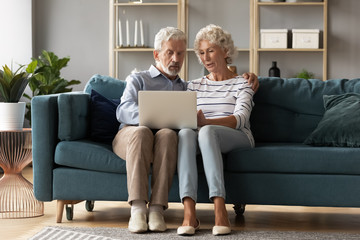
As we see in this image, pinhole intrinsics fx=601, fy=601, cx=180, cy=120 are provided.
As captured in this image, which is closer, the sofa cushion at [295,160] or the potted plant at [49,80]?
the sofa cushion at [295,160]

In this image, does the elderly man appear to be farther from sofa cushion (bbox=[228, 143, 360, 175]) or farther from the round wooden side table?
the round wooden side table

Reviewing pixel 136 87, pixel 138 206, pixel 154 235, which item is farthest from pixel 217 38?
pixel 154 235

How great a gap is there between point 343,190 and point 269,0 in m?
3.37

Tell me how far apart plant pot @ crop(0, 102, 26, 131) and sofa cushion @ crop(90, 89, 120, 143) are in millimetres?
499

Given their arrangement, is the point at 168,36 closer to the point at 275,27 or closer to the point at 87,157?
the point at 87,157

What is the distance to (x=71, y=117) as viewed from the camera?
128 inches

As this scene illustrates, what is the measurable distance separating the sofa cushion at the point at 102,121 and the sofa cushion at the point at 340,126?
1112 millimetres

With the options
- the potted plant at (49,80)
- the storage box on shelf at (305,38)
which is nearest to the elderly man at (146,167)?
the potted plant at (49,80)

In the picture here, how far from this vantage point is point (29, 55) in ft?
19.9

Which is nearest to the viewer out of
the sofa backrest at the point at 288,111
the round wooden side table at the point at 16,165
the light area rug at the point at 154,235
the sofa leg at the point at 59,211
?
the light area rug at the point at 154,235

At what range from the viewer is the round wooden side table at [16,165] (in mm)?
3553

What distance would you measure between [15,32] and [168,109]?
138 inches

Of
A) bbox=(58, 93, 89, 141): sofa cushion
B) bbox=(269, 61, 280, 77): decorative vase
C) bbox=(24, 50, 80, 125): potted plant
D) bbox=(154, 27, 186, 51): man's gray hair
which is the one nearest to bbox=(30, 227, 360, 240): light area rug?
bbox=(58, 93, 89, 141): sofa cushion

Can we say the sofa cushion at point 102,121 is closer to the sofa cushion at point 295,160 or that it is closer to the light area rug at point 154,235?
the light area rug at point 154,235
